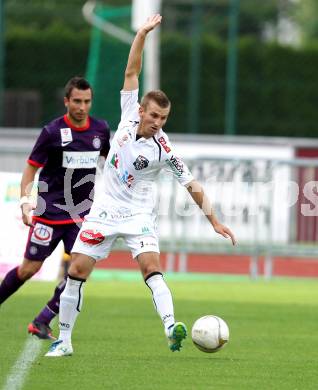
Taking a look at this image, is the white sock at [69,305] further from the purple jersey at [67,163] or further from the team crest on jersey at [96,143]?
the team crest on jersey at [96,143]

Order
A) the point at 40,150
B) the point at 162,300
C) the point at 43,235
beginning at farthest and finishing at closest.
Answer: the point at 43,235 → the point at 40,150 → the point at 162,300

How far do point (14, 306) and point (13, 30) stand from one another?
19409mm

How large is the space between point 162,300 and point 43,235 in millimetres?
1797

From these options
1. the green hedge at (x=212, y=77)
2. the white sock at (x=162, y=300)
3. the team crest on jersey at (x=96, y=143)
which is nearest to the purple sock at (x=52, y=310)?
the team crest on jersey at (x=96, y=143)

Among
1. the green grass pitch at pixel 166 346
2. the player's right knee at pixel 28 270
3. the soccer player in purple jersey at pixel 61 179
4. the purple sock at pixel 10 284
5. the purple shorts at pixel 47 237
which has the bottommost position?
the green grass pitch at pixel 166 346

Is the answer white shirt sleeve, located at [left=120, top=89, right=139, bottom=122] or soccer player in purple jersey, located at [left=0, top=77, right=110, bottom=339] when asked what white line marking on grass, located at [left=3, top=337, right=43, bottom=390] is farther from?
white shirt sleeve, located at [left=120, top=89, right=139, bottom=122]

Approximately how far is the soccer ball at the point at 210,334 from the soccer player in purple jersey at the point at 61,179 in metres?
1.73

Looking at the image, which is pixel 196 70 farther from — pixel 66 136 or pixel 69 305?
pixel 69 305

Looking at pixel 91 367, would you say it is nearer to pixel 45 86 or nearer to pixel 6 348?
pixel 6 348

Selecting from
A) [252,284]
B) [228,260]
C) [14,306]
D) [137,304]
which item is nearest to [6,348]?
[14,306]

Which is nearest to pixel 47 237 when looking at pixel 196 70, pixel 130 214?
pixel 130 214

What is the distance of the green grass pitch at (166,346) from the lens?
7.92 meters

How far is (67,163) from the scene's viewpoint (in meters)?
10.2

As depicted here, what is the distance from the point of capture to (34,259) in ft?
33.8
